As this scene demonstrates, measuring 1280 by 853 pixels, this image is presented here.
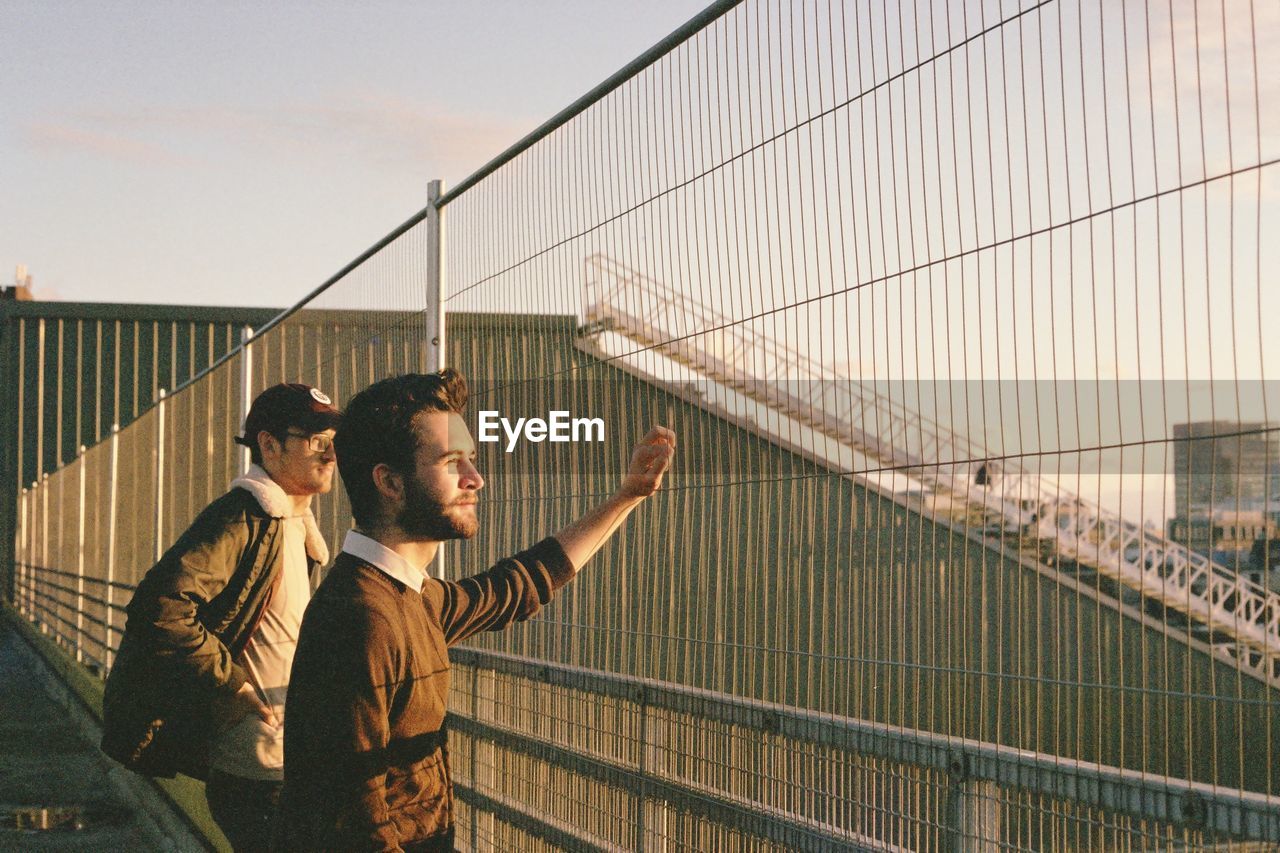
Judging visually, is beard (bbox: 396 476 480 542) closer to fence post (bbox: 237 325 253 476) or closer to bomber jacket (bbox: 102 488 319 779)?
bomber jacket (bbox: 102 488 319 779)

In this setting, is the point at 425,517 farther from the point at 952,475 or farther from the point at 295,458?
the point at 295,458

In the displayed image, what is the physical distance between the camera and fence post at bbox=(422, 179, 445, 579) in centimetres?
577

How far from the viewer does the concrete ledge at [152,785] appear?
8195 millimetres

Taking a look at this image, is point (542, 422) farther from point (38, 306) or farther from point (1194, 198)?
point (38, 306)

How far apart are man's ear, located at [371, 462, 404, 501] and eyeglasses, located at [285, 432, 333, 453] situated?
1.63m

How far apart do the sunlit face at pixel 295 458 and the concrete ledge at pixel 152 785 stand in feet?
10.4

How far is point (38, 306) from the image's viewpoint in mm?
34031

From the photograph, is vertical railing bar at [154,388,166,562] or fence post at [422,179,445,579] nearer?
fence post at [422,179,445,579]

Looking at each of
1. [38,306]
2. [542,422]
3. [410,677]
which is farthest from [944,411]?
[38,306]

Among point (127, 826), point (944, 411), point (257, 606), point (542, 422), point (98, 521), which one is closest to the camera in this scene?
point (944, 411)

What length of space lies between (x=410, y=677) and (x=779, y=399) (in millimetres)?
1034

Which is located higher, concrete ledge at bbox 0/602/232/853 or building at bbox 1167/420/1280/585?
building at bbox 1167/420/1280/585

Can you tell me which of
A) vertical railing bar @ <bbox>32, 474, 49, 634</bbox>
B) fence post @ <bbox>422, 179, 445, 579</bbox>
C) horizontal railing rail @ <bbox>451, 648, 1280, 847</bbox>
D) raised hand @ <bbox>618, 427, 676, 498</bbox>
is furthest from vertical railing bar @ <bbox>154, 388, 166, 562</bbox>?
vertical railing bar @ <bbox>32, 474, 49, 634</bbox>

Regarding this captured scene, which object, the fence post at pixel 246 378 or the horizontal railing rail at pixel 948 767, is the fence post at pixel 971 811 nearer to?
the horizontal railing rail at pixel 948 767
